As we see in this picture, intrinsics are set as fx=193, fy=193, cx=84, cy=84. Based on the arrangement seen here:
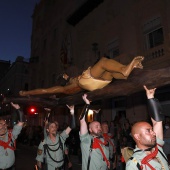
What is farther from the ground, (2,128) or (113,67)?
(113,67)

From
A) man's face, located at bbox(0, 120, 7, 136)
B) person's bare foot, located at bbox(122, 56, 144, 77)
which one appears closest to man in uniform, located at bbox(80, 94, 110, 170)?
person's bare foot, located at bbox(122, 56, 144, 77)

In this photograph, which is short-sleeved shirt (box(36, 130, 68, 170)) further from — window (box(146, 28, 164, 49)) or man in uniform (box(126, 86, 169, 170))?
window (box(146, 28, 164, 49))

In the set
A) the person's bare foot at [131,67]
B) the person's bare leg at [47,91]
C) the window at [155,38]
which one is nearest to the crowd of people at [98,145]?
the person's bare foot at [131,67]

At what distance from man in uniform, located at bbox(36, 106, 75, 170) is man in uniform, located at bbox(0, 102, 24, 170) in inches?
26.6

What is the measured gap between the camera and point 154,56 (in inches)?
415

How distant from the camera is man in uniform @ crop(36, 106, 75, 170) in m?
4.93

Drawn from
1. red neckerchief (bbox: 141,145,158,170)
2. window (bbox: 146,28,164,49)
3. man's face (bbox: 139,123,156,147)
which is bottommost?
red neckerchief (bbox: 141,145,158,170)

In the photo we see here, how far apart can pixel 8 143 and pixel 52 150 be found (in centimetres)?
111

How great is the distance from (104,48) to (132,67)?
1141cm

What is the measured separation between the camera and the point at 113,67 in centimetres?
325

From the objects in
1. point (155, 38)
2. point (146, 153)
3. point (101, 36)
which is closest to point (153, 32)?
point (155, 38)

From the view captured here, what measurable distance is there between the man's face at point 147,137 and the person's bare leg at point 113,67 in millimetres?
891

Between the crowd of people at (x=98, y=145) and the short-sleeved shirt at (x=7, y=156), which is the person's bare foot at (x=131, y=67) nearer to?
the crowd of people at (x=98, y=145)

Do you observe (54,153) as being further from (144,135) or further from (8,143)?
(144,135)
